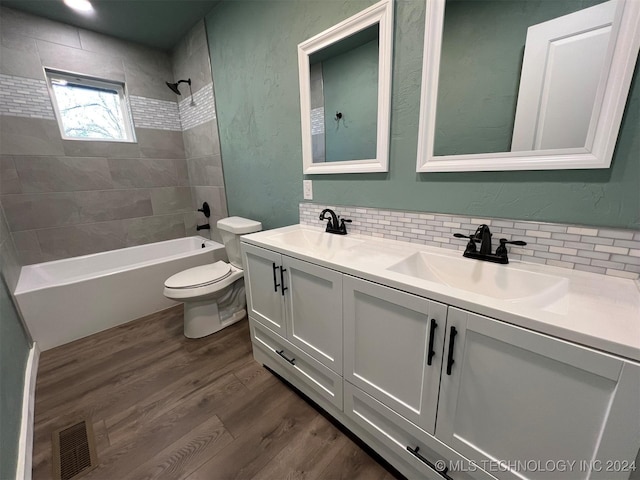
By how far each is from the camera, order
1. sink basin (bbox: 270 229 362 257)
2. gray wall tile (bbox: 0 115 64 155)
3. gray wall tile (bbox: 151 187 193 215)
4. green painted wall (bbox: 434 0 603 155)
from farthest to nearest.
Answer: gray wall tile (bbox: 151 187 193 215) → gray wall tile (bbox: 0 115 64 155) → sink basin (bbox: 270 229 362 257) → green painted wall (bbox: 434 0 603 155)

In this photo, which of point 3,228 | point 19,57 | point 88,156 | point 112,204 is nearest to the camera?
point 3,228

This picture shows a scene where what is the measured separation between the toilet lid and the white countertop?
1.02 meters

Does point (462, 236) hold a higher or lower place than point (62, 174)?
lower

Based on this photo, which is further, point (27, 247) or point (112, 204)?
point (112, 204)

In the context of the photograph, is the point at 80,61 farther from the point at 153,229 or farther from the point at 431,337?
the point at 431,337

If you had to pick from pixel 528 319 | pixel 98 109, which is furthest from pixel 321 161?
pixel 98 109

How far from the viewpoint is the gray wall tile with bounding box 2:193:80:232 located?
6.91ft

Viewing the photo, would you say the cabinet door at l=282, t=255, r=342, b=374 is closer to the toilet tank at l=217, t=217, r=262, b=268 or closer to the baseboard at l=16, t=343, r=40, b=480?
the toilet tank at l=217, t=217, r=262, b=268

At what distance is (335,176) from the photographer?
1517mm

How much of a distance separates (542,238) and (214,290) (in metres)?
1.88

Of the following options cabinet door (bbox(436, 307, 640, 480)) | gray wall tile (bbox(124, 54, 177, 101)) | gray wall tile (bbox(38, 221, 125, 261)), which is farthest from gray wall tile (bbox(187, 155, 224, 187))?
cabinet door (bbox(436, 307, 640, 480))

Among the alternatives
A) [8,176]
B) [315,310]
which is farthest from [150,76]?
[315,310]

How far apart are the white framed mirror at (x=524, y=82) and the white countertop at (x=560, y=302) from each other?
1.25 ft

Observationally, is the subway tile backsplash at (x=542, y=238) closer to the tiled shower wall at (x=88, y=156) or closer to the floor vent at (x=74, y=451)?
the floor vent at (x=74, y=451)
